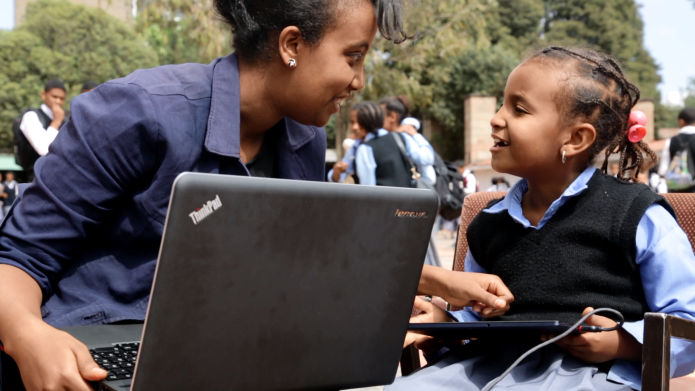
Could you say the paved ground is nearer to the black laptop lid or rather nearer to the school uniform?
the school uniform

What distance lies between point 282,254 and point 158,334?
0.21 metres

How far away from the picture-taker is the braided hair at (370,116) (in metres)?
6.16

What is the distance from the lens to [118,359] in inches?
50.8

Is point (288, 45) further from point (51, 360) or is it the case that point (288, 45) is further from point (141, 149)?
point (51, 360)

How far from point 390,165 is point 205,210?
199 inches

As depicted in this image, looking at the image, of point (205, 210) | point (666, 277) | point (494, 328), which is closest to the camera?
point (205, 210)

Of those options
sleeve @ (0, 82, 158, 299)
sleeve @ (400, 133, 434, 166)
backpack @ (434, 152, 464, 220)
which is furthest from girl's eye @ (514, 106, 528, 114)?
backpack @ (434, 152, 464, 220)

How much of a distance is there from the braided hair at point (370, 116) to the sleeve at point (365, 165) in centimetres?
20

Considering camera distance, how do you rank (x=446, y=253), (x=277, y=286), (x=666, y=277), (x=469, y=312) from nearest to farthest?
(x=277, y=286)
(x=666, y=277)
(x=469, y=312)
(x=446, y=253)

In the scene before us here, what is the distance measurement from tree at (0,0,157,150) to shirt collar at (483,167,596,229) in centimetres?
4122

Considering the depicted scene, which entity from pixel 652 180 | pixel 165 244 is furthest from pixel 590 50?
pixel 652 180

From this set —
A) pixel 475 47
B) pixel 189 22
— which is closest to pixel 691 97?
pixel 475 47

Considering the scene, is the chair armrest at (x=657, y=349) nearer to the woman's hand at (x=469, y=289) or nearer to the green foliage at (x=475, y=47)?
the woman's hand at (x=469, y=289)

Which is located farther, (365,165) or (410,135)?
(410,135)
